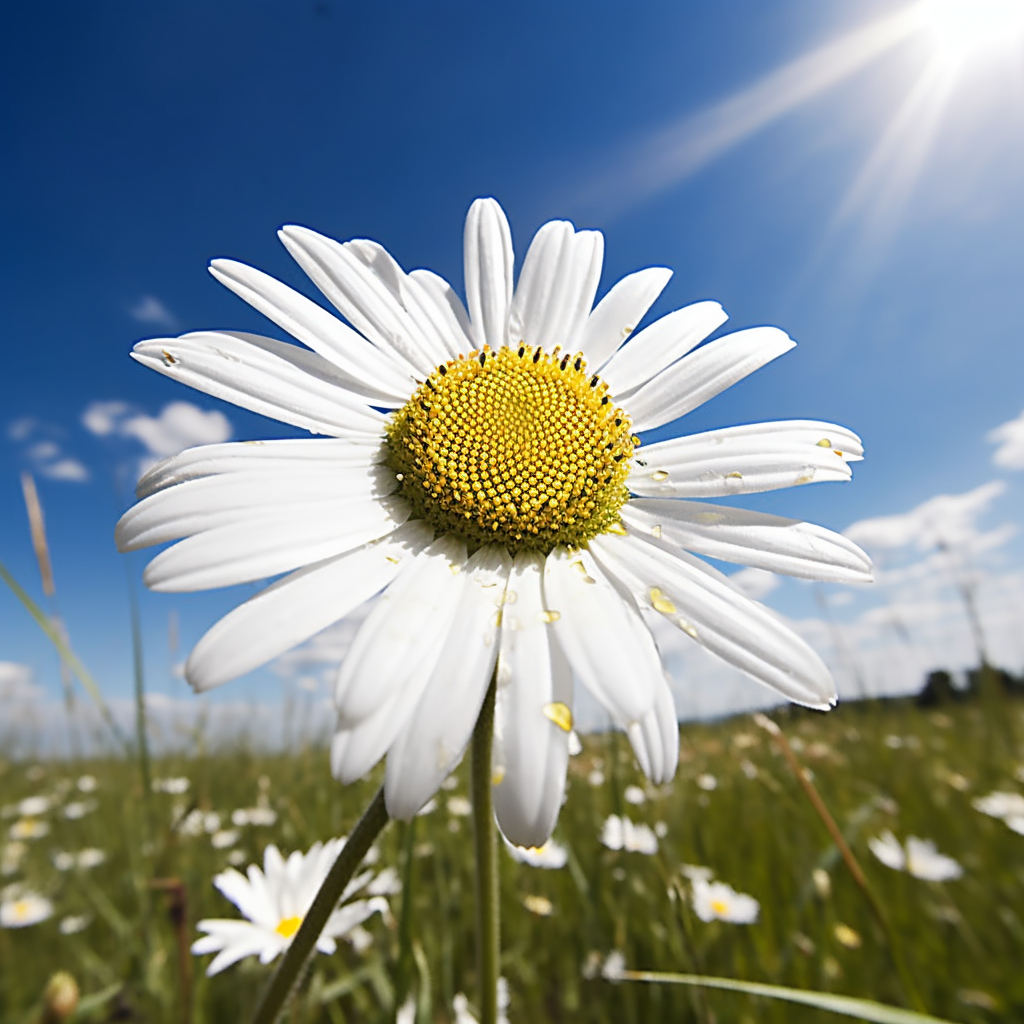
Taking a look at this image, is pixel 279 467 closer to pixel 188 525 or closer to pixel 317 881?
pixel 188 525

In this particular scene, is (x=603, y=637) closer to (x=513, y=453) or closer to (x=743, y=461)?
(x=513, y=453)

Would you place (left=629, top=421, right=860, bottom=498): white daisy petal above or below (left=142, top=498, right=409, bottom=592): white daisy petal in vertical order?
above

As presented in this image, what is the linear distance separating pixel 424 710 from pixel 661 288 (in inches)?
51.1

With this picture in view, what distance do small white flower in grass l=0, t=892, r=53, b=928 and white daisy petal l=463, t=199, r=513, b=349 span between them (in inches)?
189

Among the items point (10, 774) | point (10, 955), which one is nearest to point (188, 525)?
point (10, 955)

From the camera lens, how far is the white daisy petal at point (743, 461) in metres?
1.46

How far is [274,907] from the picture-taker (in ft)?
6.81

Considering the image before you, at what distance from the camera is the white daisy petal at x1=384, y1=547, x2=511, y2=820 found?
91cm

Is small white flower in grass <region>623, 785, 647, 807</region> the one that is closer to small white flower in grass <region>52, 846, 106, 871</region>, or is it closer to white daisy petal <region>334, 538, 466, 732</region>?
white daisy petal <region>334, 538, 466, 732</region>

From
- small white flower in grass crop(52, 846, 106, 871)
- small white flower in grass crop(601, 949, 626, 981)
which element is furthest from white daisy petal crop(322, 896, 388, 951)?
small white flower in grass crop(52, 846, 106, 871)

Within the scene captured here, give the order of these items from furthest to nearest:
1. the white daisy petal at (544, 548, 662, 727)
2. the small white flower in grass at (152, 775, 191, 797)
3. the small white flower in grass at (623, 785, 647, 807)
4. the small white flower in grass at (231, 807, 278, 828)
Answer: the small white flower in grass at (152, 775, 191, 797)
the small white flower in grass at (623, 785, 647, 807)
the small white flower in grass at (231, 807, 278, 828)
the white daisy petal at (544, 548, 662, 727)

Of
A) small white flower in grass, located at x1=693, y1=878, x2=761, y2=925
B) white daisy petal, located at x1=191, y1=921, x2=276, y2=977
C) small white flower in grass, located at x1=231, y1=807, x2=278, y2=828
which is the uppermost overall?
small white flower in grass, located at x1=231, y1=807, x2=278, y2=828

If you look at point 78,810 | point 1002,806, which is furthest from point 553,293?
point 78,810

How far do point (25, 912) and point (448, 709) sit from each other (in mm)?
5094
